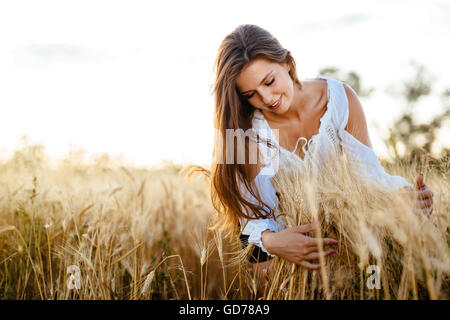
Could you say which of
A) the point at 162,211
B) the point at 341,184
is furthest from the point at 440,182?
the point at 162,211

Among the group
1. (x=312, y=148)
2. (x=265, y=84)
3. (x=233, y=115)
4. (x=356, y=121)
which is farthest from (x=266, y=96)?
(x=356, y=121)

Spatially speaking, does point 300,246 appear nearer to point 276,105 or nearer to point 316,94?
point 276,105

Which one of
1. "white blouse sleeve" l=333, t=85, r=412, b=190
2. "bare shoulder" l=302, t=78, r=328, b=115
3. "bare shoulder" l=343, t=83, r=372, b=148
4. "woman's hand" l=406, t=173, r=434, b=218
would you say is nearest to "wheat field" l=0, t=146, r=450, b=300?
"woman's hand" l=406, t=173, r=434, b=218

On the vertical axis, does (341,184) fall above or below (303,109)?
below

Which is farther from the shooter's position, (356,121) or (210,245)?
(356,121)

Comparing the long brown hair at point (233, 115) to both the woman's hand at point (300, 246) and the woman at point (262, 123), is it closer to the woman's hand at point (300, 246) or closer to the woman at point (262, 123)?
the woman at point (262, 123)

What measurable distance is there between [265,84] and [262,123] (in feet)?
0.91

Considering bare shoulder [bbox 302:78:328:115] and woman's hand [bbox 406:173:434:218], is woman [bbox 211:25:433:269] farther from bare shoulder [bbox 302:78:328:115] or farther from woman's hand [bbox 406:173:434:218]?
woman's hand [bbox 406:173:434:218]

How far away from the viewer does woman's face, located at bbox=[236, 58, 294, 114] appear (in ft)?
5.21

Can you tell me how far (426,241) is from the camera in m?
0.86

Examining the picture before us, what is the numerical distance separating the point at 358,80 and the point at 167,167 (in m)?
4.58

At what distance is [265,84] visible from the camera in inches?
63.1

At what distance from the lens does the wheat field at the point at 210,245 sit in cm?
90
